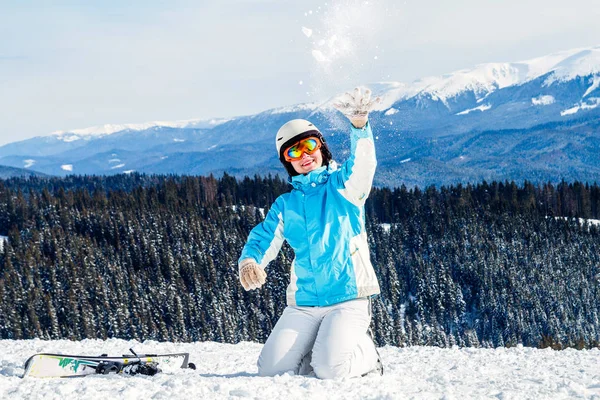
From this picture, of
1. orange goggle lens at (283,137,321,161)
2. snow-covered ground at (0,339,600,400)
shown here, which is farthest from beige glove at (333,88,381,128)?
snow-covered ground at (0,339,600,400)

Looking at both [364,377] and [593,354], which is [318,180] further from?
[593,354]

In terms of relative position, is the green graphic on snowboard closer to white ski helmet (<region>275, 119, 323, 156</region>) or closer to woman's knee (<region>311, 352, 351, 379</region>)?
woman's knee (<region>311, 352, 351, 379</region>)

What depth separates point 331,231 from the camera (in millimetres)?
7734

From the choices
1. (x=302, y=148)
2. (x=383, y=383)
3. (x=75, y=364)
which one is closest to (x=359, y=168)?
(x=302, y=148)

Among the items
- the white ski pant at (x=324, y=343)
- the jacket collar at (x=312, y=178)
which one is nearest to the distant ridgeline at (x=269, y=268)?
the white ski pant at (x=324, y=343)

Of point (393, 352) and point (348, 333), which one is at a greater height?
point (348, 333)

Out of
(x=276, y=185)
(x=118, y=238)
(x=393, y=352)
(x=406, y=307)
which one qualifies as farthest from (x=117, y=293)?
(x=393, y=352)

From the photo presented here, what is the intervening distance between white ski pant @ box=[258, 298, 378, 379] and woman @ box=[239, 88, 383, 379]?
12mm

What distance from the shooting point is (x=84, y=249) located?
111m

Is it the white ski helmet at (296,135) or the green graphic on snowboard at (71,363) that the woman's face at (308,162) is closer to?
the white ski helmet at (296,135)

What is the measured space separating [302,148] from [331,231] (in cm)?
120

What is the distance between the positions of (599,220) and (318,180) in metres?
150

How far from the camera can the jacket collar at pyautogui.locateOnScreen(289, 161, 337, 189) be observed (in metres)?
7.98

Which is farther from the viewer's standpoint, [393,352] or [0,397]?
[393,352]
